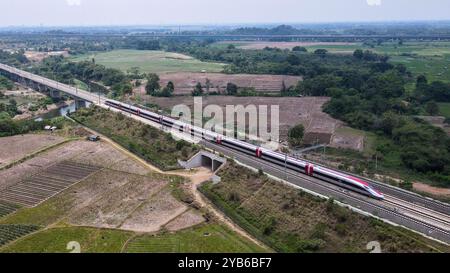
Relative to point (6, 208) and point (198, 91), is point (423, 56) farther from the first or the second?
point (6, 208)

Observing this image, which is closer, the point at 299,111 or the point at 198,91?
the point at 299,111

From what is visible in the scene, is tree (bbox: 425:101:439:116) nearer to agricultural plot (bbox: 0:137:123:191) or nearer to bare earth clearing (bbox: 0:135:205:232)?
bare earth clearing (bbox: 0:135:205:232)

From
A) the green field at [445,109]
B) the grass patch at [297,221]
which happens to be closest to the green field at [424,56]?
the green field at [445,109]

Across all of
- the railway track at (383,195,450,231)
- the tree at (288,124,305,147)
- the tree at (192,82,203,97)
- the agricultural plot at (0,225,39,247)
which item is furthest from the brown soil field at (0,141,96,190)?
the railway track at (383,195,450,231)

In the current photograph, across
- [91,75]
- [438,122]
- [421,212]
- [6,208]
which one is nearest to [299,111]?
[438,122]
